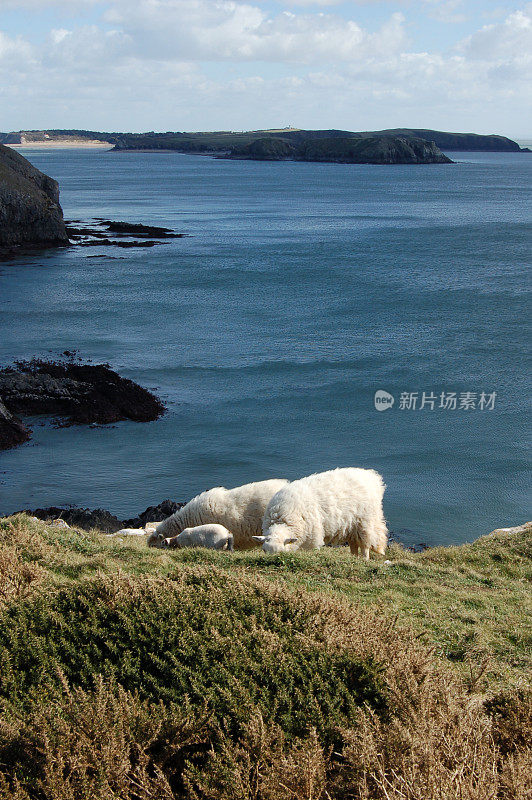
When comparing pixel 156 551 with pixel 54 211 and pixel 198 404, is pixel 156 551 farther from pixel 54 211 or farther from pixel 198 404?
pixel 54 211

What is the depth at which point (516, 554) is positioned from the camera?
11422 millimetres

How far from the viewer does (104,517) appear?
17.0 metres

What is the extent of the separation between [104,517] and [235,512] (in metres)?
5.92

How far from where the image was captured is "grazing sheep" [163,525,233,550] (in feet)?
37.3

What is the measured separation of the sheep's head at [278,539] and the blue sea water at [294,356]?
7.89 meters

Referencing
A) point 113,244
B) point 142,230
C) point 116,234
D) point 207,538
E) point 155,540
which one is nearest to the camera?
point 207,538

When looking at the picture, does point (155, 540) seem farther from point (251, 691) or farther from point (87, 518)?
point (251, 691)

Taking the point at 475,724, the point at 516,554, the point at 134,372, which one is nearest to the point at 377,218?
the point at 134,372

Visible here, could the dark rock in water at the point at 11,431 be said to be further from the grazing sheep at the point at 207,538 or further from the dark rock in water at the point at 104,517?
the grazing sheep at the point at 207,538

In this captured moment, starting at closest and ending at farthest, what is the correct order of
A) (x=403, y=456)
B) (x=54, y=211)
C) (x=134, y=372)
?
A: (x=403, y=456)
(x=134, y=372)
(x=54, y=211)

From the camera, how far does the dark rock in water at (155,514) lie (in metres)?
17.0

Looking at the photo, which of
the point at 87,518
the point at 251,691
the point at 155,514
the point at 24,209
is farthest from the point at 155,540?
the point at 24,209

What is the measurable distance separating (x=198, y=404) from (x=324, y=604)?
804 inches

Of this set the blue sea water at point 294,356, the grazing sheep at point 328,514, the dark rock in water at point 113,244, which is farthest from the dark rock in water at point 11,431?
the dark rock in water at point 113,244
